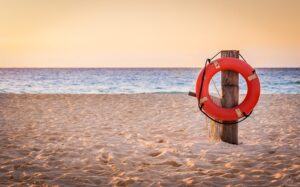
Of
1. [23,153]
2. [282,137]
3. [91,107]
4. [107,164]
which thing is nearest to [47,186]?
[107,164]

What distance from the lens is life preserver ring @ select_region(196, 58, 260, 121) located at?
12.3 feet

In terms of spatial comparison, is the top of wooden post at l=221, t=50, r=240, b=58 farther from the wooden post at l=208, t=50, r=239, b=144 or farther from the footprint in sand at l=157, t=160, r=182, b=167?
the footprint in sand at l=157, t=160, r=182, b=167

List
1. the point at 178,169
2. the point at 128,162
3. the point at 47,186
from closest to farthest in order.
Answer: the point at 47,186, the point at 178,169, the point at 128,162

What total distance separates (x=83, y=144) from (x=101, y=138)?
0.41m

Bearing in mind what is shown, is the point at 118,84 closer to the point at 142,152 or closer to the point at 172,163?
the point at 142,152

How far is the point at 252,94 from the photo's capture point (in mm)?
3863

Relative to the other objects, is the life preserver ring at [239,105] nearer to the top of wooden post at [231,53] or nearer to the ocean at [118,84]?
the top of wooden post at [231,53]

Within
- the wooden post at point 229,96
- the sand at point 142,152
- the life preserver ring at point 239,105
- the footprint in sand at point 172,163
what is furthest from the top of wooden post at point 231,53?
the footprint in sand at point 172,163

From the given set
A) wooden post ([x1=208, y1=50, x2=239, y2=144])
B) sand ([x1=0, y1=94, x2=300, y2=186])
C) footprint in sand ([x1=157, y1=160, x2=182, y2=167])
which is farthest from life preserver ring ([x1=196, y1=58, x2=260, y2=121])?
footprint in sand ([x1=157, y1=160, x2=182, y2=167])

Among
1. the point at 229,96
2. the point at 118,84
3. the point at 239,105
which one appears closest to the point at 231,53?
the point at 229,96

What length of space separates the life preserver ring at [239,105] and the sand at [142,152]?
416mm

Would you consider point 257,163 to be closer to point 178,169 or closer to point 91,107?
point 178,169

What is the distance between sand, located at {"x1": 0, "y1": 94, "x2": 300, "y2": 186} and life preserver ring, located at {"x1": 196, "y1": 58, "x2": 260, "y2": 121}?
0.42 metres

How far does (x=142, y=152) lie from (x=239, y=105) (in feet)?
4.20
